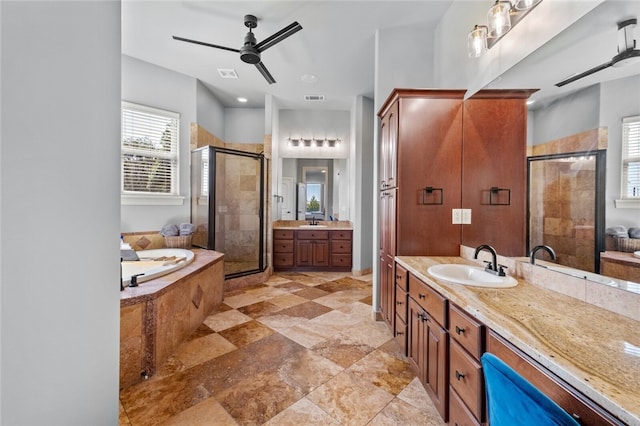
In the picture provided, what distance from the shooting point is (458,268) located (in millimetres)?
1865

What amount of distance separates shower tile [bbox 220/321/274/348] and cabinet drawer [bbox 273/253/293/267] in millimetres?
2047

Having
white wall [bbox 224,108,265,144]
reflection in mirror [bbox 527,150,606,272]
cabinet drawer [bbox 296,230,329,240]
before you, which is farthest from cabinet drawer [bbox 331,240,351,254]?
reflection in mirror [bbox 527,150,606,272]

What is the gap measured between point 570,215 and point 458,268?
713 millimetres

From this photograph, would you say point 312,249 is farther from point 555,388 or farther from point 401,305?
point 555,388

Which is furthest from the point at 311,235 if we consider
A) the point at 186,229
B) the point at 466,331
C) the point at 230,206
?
the point at 466,331

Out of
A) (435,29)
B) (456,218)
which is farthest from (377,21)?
(456,218)

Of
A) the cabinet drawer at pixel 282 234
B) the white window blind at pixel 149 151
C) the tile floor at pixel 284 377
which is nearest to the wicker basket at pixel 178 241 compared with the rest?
the white window blind at pixel 149 151

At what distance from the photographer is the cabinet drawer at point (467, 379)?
→ 1114mm

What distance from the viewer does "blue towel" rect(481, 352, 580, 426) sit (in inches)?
26.7

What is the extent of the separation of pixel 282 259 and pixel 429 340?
3.44m

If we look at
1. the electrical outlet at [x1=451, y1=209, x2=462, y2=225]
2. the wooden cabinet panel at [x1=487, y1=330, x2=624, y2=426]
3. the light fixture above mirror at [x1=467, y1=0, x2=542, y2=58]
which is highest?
the light fixture above mirror at [x1=467, y1=0, x2=542, y2=58]

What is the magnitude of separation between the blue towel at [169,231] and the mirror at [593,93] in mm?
3821

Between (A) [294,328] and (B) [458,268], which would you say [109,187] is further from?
(A) [294,328]

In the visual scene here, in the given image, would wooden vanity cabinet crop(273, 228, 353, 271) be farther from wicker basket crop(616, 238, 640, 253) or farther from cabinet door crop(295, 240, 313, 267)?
wicker basket crop(616, 238, 640, 253)
